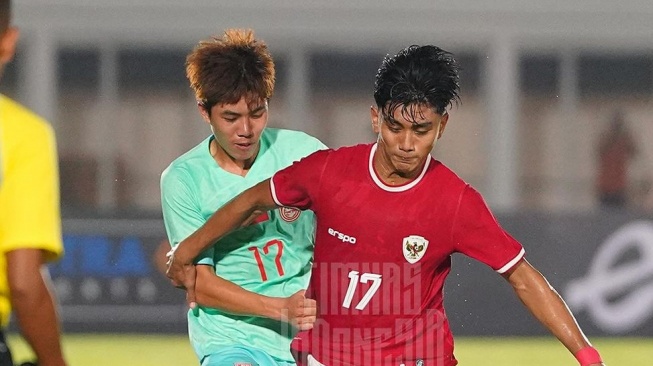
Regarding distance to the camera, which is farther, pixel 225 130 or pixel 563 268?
pixel 563 268

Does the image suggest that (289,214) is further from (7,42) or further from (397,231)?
(7,42)

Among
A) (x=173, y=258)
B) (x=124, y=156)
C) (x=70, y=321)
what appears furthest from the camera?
(x=124, y=156)

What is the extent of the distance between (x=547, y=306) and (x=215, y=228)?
1289mm

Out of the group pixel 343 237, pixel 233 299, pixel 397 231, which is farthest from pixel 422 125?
pixel 233 299

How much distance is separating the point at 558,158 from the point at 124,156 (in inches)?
231

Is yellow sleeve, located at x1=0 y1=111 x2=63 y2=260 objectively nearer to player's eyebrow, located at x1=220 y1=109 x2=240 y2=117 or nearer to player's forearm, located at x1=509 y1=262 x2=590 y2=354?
player's forearm, located at x1=509 y1=262 x2=590 y2=354

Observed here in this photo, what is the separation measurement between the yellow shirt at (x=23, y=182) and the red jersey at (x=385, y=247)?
1.87m

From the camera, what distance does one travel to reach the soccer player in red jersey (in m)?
5.03

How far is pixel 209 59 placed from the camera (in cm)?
588

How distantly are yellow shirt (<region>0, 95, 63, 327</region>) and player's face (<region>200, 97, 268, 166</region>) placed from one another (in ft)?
7.56

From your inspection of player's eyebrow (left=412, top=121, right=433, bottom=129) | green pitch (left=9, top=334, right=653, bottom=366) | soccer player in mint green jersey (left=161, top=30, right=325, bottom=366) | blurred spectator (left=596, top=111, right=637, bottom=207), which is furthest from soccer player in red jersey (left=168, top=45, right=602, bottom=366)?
blurred spectator (left=596, top=111, right=637, bottom=207)

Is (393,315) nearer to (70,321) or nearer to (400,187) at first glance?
(400,187)

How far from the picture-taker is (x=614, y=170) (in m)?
18.1

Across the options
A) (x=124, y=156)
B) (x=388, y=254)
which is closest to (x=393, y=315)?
(x=388, y=254)
